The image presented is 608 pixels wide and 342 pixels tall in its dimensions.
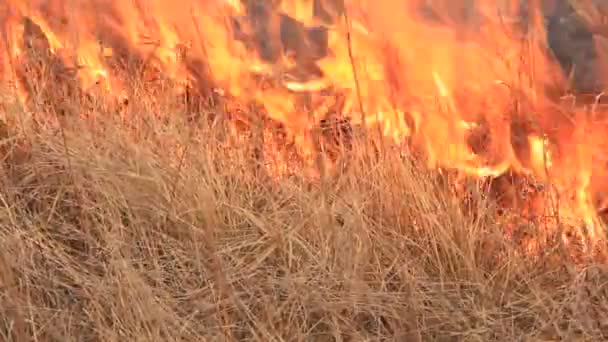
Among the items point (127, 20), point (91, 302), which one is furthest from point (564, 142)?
point (127, 20)

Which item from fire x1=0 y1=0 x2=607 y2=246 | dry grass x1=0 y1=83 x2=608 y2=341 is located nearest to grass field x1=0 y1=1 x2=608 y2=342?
dry grass x1=0 y1=83 x2=608 y2=341

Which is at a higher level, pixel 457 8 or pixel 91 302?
pixel 457 8

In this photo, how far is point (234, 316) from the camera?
196 cm

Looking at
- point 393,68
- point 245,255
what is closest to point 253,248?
point 245,255

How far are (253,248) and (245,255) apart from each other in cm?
5

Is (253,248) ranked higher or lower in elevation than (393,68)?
lower

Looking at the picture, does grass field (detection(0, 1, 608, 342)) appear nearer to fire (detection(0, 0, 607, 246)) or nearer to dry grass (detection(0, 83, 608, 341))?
dry grass (detection(0, 83, 608, 341))

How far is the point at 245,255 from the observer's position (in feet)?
7.09

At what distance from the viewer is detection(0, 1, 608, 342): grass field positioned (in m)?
1.93

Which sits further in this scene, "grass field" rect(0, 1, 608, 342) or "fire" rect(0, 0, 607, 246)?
"fire" rect(0, 0, 607, 246)

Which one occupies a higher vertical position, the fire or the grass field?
the fire

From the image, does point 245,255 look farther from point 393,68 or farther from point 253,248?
point 393,68

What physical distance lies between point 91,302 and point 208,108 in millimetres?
971

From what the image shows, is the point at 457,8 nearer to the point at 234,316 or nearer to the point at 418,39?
the point at 418,39
